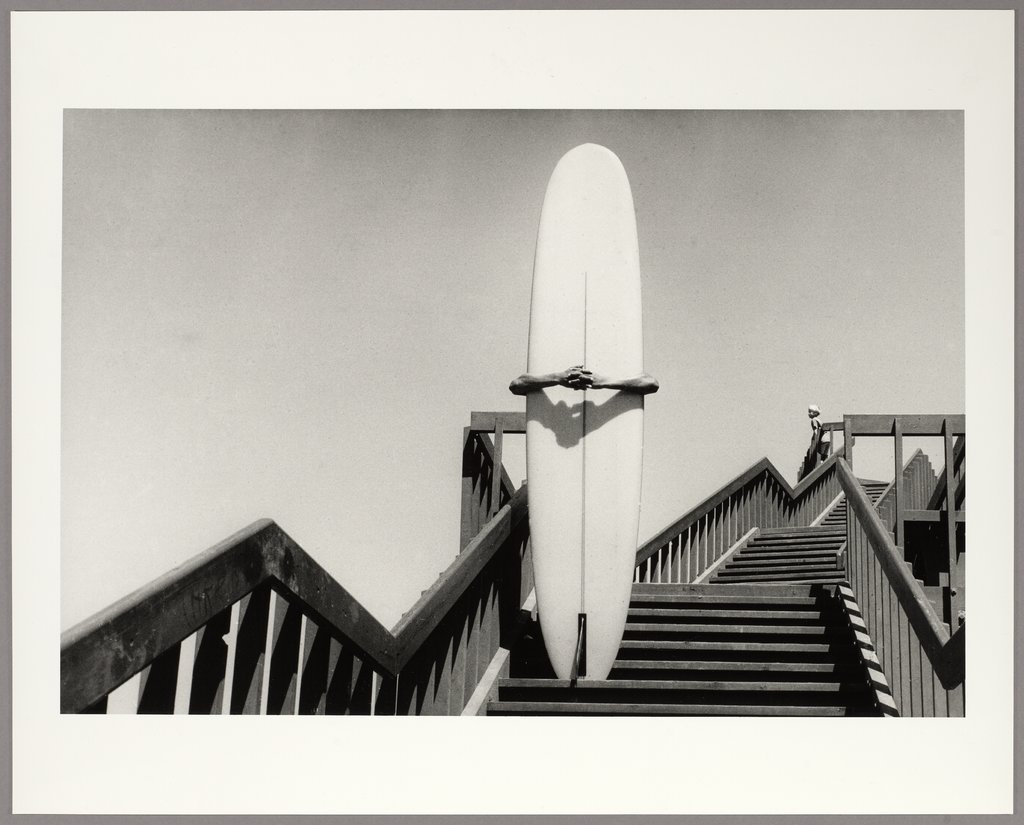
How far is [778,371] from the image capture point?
447 cm

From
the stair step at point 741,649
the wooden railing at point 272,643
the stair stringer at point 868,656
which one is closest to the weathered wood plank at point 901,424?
the stair stringer at point 868,656

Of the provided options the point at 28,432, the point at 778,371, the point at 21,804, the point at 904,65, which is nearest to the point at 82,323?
the point at 28,432

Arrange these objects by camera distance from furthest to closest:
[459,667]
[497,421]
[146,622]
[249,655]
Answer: [497,421], [459,667], [249,655], [146,622]

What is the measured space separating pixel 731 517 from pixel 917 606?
384 centimetres

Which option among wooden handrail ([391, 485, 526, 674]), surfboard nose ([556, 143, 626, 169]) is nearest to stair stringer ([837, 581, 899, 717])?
wooden handrail ([391, 485, 526, 674])

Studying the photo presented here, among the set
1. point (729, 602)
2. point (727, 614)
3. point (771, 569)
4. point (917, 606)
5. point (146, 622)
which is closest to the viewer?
point (146, 622)

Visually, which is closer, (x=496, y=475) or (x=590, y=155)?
(x=590, y=155)

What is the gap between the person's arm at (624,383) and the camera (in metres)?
3.11

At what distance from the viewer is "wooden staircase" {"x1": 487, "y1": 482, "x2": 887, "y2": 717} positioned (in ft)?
9.66

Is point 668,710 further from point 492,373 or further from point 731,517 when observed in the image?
point 731,517

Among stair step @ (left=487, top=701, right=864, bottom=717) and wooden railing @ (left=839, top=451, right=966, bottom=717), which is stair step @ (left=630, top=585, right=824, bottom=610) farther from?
stair step @ (left=487, top=701, right=864, bottom=717)

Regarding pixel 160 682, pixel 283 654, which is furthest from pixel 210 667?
pixel 283 654

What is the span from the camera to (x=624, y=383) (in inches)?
123

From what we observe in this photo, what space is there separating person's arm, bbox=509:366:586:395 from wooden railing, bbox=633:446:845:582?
1.37 metres
